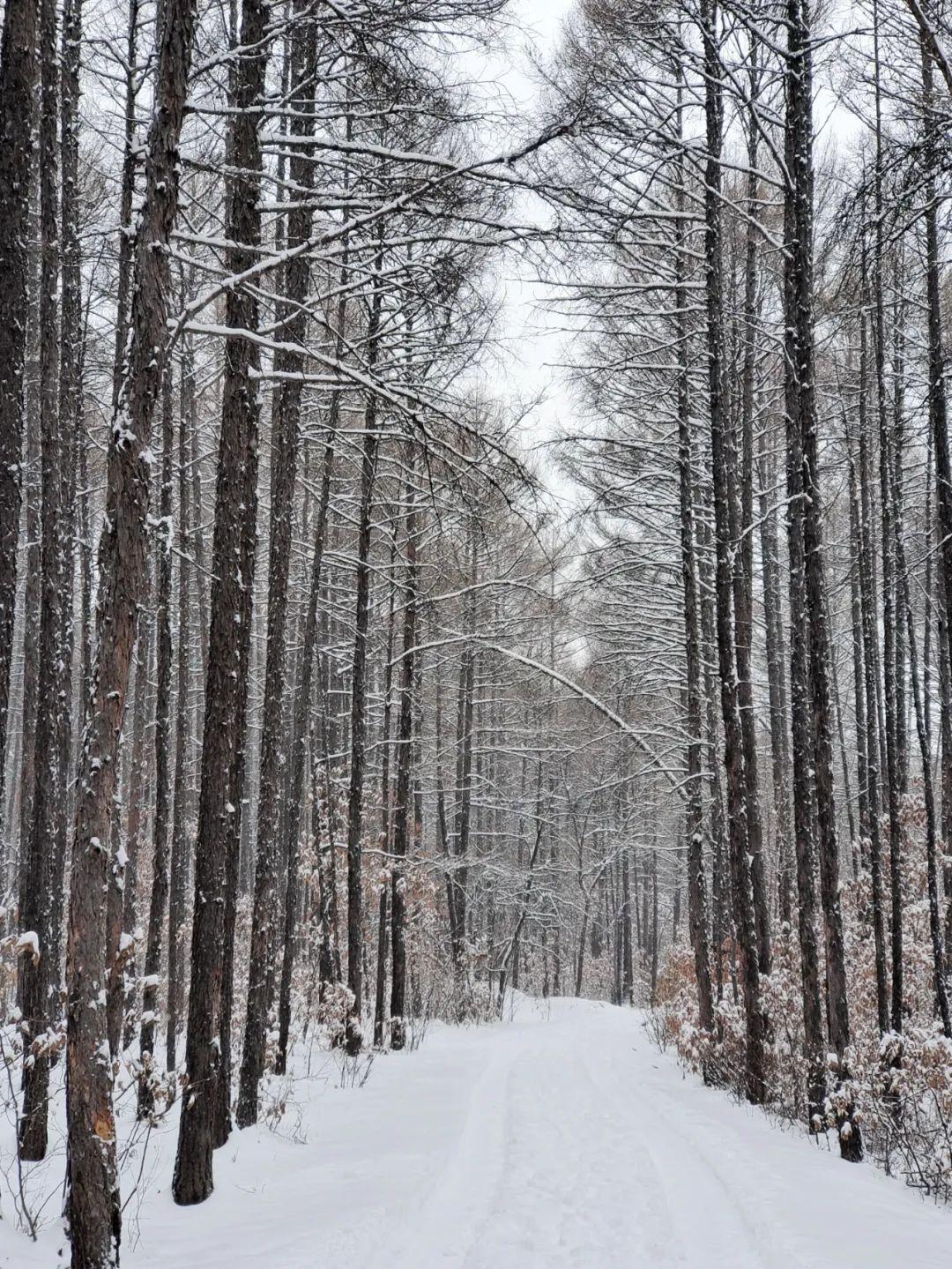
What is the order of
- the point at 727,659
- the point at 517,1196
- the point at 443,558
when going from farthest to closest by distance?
1. the point at 443,558
2. the point at 727,659
3. the point at 517,1196

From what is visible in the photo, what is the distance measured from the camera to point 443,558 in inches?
573

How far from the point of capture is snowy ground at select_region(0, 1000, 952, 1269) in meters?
4.66

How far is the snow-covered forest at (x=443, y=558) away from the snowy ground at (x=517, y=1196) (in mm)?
48

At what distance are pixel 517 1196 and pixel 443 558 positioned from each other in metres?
10.1

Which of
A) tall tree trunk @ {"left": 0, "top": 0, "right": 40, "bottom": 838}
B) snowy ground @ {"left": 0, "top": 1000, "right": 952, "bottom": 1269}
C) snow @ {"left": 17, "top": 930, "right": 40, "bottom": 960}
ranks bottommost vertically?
snowy ground @ {"left": 0, "top": 1000, "right": 952, "bottom": 1269}

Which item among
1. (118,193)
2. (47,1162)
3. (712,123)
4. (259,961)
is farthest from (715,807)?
(118,193)

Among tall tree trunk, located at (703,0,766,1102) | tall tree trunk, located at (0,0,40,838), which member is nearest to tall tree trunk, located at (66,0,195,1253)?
tall tree trunk, located at (0,0,40,838)

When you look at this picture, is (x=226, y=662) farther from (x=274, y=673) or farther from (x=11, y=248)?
(x=11, y=248)

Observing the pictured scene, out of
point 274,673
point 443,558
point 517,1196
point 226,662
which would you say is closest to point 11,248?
point 226,662

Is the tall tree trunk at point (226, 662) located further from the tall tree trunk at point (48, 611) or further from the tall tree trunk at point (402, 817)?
the tall tree trunk at point (402, 817)

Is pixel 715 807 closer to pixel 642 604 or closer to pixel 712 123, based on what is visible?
pixel 642 604

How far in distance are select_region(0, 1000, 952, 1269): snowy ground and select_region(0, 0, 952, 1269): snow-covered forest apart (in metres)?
0.05

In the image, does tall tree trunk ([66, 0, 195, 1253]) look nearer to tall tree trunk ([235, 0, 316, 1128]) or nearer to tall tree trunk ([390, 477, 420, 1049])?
tall tree trunk ([235, 0, 316, 1128])

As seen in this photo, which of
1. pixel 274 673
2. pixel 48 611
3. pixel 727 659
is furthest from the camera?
pixel 727 659
